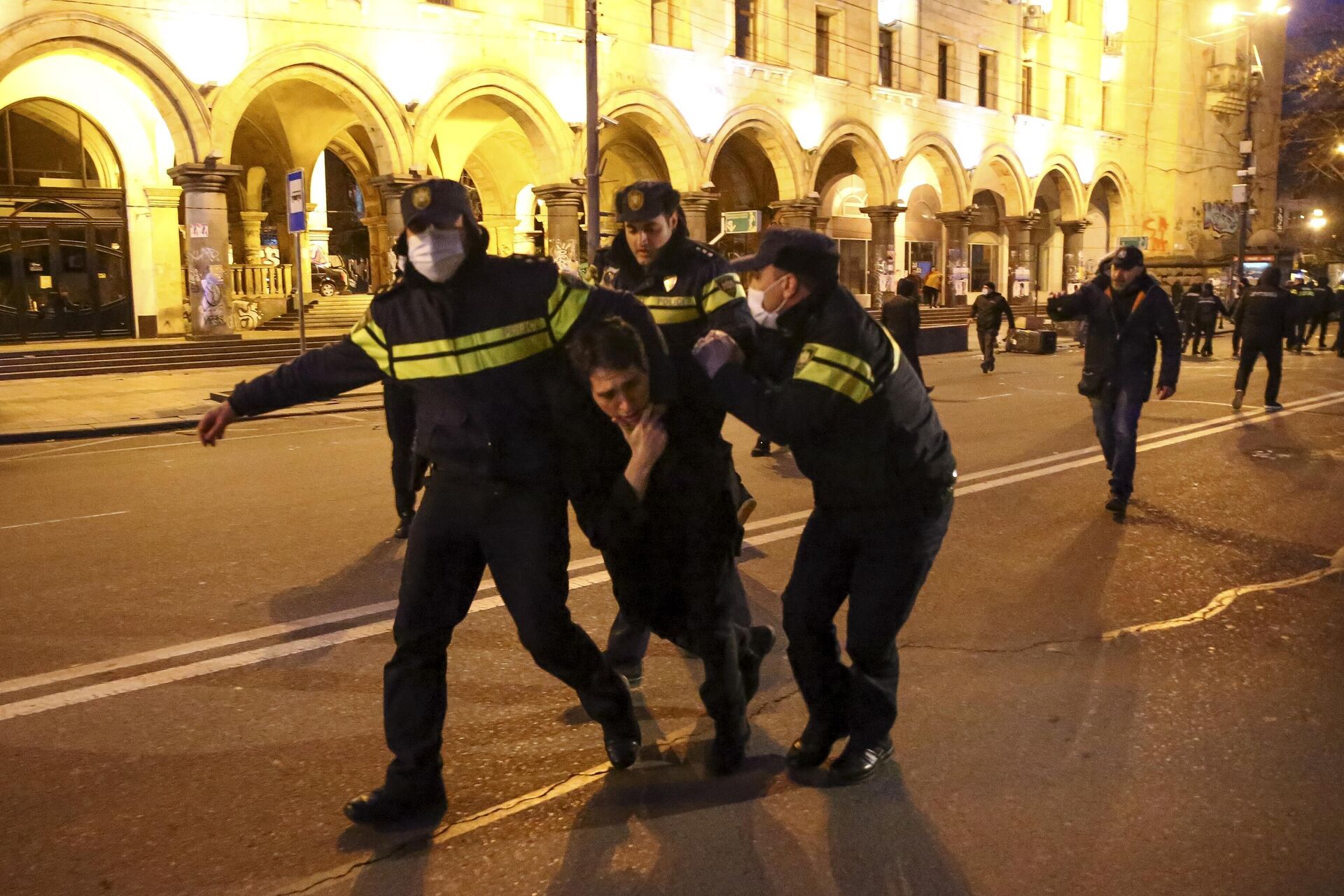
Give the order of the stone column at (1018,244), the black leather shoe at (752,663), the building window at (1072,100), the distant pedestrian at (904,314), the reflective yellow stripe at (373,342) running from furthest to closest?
the building window at (1072,100), the stone column at (1018,244), the distant pedestrian at (904,314), the black leather shoe at (752,663), the reflective yellow stripe at (373,342)

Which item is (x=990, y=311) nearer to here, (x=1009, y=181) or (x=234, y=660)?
(x=234, y=660)

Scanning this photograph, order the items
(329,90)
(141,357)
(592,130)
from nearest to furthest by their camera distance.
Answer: (592,130) → (141,357) → (329,90)

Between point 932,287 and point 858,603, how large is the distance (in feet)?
71.8

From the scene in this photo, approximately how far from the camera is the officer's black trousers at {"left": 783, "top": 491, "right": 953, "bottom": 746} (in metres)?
3.32

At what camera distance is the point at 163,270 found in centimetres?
2280

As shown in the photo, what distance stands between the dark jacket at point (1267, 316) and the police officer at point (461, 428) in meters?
11.7

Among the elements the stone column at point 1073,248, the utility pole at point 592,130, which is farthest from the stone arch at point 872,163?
the utility pole at point 592,130

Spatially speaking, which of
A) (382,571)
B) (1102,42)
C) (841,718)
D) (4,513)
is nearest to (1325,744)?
(841,718)

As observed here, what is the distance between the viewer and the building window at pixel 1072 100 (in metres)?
39.1

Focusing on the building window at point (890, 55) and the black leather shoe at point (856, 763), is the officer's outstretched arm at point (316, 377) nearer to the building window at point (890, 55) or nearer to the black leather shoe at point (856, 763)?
the black leather shoe at point (856, 763)

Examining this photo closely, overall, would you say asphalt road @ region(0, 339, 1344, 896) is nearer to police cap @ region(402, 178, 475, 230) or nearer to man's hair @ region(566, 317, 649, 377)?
man's hair @ region(566, 317, 649, 377)

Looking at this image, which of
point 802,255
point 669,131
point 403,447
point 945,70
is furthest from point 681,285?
point 945,70

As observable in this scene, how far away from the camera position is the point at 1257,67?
140 feet

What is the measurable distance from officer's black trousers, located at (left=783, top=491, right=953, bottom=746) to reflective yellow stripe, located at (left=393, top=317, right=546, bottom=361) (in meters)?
1.03
